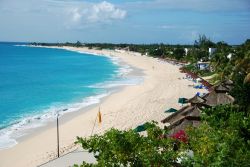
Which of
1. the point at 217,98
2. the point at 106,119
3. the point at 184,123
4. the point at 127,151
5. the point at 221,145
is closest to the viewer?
the point at 221,145

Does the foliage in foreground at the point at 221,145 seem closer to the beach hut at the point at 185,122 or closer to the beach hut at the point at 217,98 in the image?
the beach hut at the point at 185,122

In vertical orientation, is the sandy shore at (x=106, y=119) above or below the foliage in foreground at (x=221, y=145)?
below

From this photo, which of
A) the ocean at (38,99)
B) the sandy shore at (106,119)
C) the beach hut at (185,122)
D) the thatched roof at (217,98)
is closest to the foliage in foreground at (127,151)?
the beach hut at (185,122)

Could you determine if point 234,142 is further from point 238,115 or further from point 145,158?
point 238,115

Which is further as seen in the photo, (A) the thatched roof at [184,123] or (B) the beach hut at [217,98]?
(B) the beach hut at [217,98]

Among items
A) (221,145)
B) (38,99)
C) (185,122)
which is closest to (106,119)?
(185,122)

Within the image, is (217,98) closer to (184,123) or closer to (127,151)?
(184,123)

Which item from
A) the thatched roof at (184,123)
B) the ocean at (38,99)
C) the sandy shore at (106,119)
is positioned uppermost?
the thatched roof at (184,123)

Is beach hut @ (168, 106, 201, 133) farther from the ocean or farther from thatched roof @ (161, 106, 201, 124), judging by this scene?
the ocean

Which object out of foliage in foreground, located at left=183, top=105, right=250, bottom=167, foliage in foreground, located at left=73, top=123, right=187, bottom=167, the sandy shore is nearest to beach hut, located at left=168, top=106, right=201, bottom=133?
foliage in foreground, located at left=183, top=105, right=250, bottom=167

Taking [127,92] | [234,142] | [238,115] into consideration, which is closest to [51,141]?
[238,115]

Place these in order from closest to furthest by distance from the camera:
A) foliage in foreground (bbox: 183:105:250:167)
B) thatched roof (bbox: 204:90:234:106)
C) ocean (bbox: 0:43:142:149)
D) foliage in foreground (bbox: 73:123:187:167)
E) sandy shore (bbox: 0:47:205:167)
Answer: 1. foliage in foreground (bbox: 183:105:250:167)
2. foliage in foreground (bbox: 73:123:187:167)
3. sandy shore (bbox: 0:47:205:167)
4. thatched roof (bbox: 204:90:234:106)
5. ocean (bbox: 0:43:142:149)
